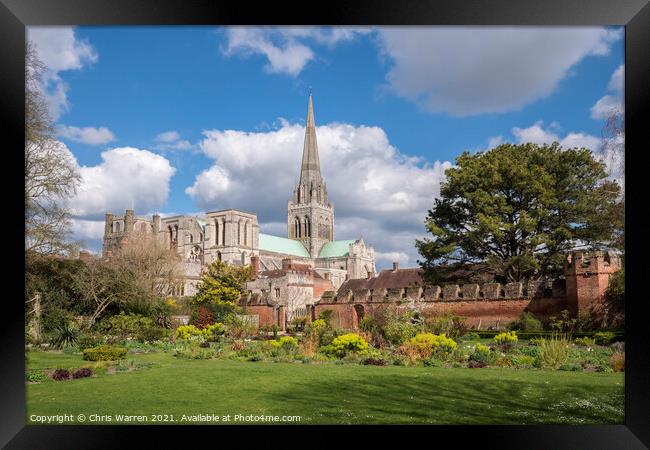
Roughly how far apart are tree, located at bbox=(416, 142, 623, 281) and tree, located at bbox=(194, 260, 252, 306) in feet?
44.9

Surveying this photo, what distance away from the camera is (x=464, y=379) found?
10305 mm

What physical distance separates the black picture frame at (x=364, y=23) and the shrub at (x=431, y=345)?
17.2ft

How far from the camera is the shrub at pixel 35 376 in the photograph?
385 inches

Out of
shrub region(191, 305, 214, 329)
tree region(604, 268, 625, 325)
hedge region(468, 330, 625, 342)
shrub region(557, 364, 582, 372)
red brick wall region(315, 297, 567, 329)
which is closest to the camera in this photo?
shrub region(557, 364, 582, 372)

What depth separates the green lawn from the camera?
26.6 ft

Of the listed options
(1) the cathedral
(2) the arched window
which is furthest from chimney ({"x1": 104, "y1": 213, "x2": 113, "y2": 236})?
(2) the arched window

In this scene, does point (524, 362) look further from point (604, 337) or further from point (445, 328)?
point (445, 328)

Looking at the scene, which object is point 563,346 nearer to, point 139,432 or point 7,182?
point 139,432

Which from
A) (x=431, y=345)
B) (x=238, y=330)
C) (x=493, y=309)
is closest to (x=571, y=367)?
(x=431, y=345)

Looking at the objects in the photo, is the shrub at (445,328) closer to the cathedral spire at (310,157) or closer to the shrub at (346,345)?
the shrub at (346,345)

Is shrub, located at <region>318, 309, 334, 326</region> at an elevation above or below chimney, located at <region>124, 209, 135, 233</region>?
below

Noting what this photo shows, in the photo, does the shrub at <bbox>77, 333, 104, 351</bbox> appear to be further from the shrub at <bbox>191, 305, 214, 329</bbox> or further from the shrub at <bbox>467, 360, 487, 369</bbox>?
the shrub at <bbox>467, 360, 487, 369</bbox>

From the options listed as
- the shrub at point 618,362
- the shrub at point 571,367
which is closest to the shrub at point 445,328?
the shrub at point 571,367

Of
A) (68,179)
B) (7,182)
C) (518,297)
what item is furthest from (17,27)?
(518,297)
